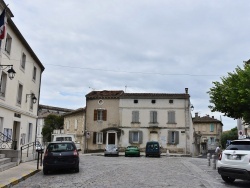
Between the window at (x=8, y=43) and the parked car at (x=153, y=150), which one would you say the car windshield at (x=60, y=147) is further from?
the parked car at (x=153, y=150)

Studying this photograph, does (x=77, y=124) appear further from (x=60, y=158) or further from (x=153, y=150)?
(x=60, y=158)

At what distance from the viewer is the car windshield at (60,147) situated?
566 inches

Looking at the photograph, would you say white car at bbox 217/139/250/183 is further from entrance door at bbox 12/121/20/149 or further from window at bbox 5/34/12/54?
entrance door at bbox 12/121/20/149

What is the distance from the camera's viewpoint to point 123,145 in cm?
3994

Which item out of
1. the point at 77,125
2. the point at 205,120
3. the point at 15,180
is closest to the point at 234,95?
the point at 15,180

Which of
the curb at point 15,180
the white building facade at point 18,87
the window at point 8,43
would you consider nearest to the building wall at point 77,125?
the white building facade at point 18,87

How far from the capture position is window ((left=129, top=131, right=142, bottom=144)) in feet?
131

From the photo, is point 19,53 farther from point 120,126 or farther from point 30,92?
point 120,126

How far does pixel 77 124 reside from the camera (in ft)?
143

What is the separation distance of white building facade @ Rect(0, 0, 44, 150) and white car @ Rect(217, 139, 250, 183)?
40.7ft

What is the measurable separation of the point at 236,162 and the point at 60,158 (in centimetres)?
801

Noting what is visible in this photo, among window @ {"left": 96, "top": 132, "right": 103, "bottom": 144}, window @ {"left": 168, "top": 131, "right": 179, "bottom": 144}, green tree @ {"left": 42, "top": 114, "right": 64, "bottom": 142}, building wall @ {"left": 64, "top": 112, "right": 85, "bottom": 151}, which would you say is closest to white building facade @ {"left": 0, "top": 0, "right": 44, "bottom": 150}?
window @ {"left": 96, "top": 132, "right": 103, "bottom": 144}

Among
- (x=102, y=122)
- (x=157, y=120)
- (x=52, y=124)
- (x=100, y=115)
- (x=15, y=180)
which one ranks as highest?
(x=100, y=115)

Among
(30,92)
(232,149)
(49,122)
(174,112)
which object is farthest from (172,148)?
(49,122)
